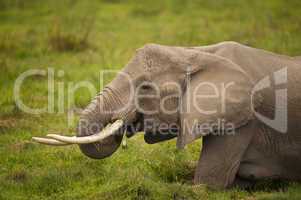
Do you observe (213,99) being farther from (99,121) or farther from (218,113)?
(99,121)

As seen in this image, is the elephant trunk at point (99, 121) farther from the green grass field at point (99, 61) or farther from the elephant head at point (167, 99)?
the green grass field at point (99, 61)

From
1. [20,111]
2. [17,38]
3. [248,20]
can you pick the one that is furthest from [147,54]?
[248,20]

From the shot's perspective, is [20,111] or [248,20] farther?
[248,20]

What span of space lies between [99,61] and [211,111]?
20.2ft

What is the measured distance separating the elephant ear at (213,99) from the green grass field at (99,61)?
55cm

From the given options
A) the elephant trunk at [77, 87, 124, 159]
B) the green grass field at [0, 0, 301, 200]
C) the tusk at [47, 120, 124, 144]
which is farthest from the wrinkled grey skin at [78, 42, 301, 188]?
the green grass field at [0, 0, 301, 200]

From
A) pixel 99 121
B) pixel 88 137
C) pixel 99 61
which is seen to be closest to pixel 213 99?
pixel 99 121

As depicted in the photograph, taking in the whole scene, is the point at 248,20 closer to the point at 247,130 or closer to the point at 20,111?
the point at 20,111

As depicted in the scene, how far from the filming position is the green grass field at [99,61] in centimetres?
726

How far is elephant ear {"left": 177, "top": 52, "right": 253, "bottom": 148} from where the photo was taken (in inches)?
266

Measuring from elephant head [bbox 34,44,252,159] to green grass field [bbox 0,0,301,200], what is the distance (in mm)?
512

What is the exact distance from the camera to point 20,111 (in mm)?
10109

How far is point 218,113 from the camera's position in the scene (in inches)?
268

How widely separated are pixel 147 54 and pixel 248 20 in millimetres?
9009
